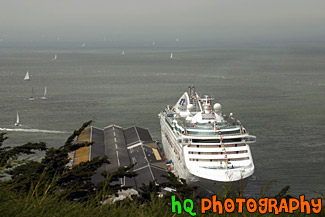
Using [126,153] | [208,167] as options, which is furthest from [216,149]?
[126,153]

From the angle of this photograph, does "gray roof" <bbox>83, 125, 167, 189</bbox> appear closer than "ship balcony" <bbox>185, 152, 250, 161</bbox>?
No

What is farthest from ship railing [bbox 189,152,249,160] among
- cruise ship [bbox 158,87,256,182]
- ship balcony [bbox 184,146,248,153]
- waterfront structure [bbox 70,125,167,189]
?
waterfront structure [bbox 70,125,167,189]

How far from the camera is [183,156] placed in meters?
26.0

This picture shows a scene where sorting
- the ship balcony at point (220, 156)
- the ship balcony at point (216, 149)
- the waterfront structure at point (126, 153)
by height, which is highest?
the ship balcony at point (216, 149)

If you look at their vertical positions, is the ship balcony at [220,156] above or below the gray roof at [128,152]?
above

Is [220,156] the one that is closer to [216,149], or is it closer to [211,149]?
[216,149]

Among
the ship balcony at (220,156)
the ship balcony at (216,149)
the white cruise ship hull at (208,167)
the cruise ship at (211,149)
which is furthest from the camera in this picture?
the ship balcony at (216,149)

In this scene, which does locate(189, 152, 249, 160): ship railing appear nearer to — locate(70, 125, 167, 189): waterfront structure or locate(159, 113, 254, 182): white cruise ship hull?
locate(159, 113, 254, 182): white cruise ship hull

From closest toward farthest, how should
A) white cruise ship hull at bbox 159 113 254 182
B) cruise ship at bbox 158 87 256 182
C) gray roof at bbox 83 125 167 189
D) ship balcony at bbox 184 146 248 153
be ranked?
white cruise ship hull at bbox 159 113 254 182
cruise ship at bbox 158 87 256 182
ship balcony at bbox 184 146 248 153
gray roof at bbox 83 125 167 189

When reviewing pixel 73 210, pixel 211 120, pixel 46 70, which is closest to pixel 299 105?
pixel 211 120

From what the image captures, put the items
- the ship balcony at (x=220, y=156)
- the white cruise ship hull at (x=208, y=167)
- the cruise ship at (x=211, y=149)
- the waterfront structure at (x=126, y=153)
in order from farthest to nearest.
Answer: the waterfront structure at (x=126, y=153) → the ship balcony at (x=220, y=156) → the cruise ship at (x=211, y=149) → the white cruise ship hull at (x=208, y=167)

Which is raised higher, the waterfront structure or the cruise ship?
the cruise ship

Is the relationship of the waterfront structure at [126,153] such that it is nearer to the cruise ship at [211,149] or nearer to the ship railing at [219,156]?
the cruise ship at [211,149]

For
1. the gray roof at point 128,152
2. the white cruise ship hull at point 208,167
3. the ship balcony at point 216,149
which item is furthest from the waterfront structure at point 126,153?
the ship balcony at point 216,149
